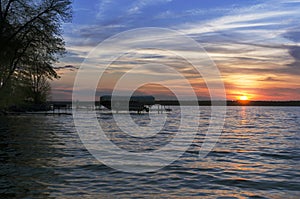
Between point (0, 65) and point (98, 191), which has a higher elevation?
point (0, 65)

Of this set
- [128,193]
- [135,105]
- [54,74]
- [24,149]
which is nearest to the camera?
[128,193]

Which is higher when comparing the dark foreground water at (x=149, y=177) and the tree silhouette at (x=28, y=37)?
the tree silhouette at (x=28, y=37)

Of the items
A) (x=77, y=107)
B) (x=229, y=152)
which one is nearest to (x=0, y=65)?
(x=229, y=152)

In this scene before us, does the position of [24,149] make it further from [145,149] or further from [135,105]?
[135,105]

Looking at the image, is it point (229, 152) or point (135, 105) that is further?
point (135, 105)

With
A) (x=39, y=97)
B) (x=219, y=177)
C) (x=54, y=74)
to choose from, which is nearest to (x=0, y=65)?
(x=54, y=74)

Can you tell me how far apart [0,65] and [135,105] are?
142 feet

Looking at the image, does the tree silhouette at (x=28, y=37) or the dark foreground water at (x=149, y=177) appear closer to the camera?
the dark foreground water at (x=149, y=177)

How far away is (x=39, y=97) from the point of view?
79250 millimetres

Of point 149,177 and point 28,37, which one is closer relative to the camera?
point 149,177

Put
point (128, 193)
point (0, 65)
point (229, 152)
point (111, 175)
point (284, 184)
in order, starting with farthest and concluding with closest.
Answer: point (0, 65) → point (229, 152) → point (111, 175) → point (284, 184) → point (128, 193)

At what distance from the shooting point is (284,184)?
11242mm

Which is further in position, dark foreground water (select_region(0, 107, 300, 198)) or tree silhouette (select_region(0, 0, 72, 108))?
tree silhouette (select_region(0, 0, 72, 108))

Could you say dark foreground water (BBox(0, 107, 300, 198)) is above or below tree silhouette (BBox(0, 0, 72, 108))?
below
